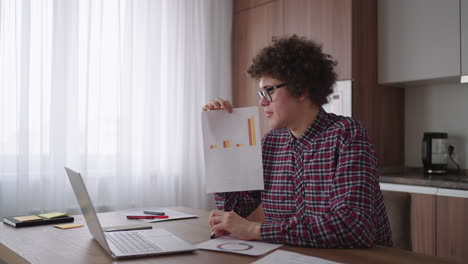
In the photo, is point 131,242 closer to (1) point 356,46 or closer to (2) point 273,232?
(2) point 273,232

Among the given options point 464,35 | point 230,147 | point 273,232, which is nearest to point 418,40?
point 464,35

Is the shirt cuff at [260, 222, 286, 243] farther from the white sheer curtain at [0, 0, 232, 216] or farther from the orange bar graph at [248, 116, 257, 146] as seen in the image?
the white sheer curtain at [0, 0, 232, 216]

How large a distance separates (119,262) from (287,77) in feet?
2.70

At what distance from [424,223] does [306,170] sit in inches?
54.4

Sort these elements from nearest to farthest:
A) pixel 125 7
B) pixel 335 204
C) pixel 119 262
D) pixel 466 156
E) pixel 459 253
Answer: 1. pixel 119 262
2. pixel 335 204
3. pixel 459 253
4. pixel 466 156
5. pixel 125 7

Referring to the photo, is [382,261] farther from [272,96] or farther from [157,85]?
[157,85]

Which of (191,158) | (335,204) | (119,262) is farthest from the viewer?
(191,158)

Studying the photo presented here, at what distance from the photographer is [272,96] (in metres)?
1.42

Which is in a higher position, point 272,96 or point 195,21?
point 195,21

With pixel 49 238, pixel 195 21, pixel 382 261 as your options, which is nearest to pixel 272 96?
pixel 382 261

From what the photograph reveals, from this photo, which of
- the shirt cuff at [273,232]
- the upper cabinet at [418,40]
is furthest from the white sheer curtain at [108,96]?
the shirt cuff at [273,232]

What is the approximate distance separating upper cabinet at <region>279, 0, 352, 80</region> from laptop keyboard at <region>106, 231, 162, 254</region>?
2016 millimetres

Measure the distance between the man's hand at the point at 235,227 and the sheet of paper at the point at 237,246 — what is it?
2cm

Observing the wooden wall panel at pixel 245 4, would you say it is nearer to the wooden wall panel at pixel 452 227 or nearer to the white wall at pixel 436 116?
the white wall at pixel 436 116
